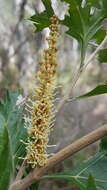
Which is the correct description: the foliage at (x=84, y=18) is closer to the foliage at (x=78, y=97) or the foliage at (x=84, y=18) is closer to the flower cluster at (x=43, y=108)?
the foliage at (x=78, y=97)

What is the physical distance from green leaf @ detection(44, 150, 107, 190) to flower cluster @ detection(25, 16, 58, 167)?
0.25 ft

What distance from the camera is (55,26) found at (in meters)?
0.78

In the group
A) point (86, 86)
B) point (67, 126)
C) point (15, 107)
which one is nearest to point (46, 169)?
point (15, 107)

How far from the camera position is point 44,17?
37.1 inches

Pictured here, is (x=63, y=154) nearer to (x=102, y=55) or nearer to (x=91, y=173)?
Result: (x=91, y=173)

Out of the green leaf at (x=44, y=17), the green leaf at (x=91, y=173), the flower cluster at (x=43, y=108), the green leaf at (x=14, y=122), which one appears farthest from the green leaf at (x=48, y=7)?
the green leaf at (x=91, y=173)

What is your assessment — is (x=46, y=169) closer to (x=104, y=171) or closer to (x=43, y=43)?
(x=104, y=171)

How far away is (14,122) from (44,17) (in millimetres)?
271

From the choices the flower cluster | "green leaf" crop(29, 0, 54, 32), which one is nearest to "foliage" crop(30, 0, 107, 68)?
"green leaf" crop(29, 0, 54, 32)

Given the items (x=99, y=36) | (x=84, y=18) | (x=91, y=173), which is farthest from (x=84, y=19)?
(x=91, y=173)

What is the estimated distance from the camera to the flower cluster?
2.53ft

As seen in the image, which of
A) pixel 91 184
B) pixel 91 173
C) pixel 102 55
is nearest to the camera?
pixel 91 184

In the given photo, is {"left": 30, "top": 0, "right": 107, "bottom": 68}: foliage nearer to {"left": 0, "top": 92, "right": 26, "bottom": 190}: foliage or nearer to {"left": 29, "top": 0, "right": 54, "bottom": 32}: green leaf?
{"left": 29, "top": 0, "right": 54, "bottom": 32}: green leaf

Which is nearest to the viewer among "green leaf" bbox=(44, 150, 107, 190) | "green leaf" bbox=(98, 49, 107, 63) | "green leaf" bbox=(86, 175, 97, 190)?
"green leaf" bbox=(86, 175, 97, 190)
